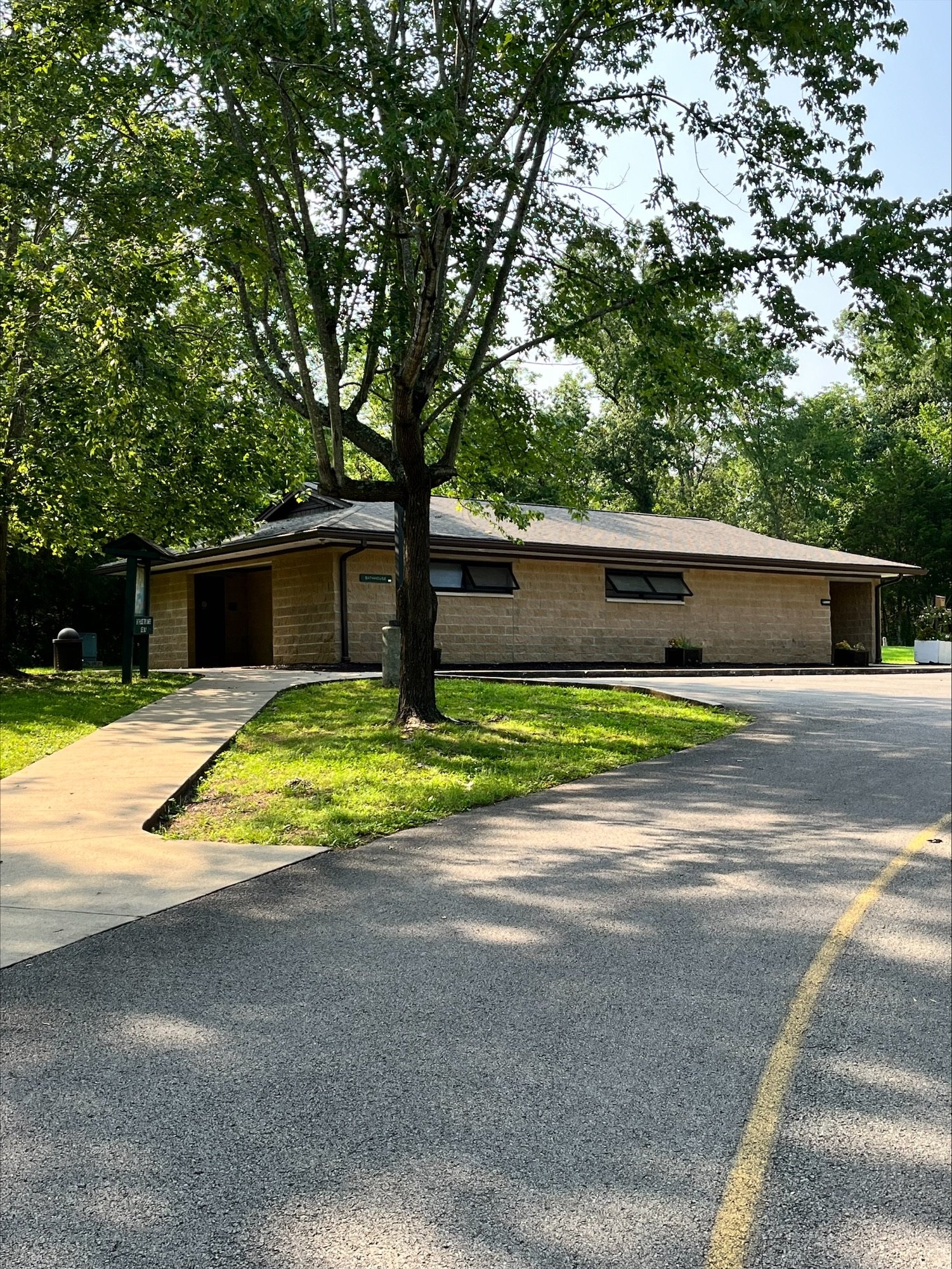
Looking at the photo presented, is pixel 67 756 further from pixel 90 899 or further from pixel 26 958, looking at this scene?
pixel 26 958

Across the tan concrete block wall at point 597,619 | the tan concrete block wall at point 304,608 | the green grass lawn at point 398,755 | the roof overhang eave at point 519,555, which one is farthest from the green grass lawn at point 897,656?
the green grass lawn at point 398,755

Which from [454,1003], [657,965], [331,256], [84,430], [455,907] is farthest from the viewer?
[84,430]

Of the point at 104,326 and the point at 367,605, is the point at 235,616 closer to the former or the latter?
the point at 367,605

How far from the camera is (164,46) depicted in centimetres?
1269

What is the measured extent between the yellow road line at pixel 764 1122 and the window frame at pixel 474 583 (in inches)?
764

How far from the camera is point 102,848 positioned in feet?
24.3

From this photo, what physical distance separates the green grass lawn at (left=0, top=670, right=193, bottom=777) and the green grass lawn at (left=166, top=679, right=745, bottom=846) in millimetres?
2171

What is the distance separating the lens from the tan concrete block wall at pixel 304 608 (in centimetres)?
2378

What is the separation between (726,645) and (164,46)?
2138cm

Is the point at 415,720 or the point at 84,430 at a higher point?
the point at 84,430

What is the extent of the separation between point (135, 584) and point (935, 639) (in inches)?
1060

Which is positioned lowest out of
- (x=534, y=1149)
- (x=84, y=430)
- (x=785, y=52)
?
(x=534, y=1149)

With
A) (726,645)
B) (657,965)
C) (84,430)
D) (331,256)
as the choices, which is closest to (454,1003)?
(657,965)

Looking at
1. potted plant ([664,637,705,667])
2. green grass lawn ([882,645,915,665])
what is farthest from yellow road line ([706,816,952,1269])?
green grass lawn ([882,645,915,665])
